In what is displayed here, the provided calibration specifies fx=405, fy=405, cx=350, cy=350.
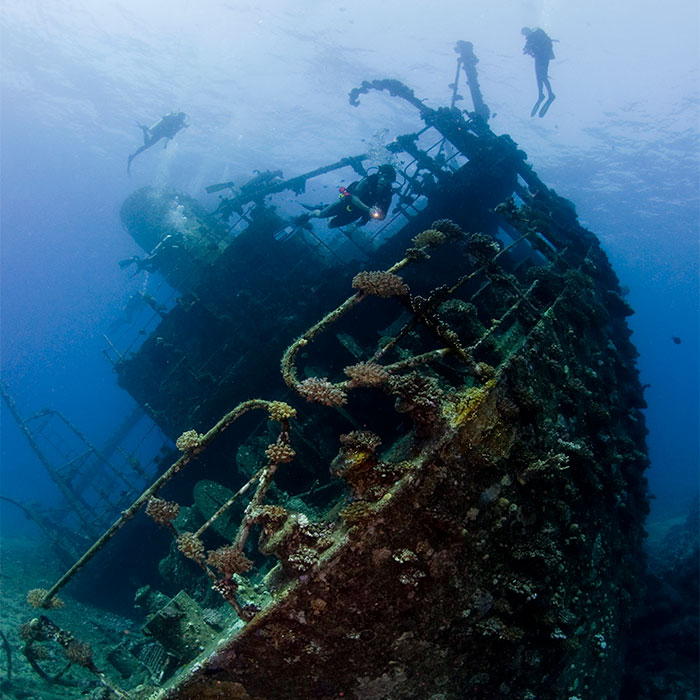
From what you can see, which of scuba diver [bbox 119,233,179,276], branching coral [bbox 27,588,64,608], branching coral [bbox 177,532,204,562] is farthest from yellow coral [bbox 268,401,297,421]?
scuba diver [bbox 119,233,179,276]

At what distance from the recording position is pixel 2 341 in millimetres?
156000

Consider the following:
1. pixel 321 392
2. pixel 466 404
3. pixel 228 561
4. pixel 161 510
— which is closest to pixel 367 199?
pixel 466 404

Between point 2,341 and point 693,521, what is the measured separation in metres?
204

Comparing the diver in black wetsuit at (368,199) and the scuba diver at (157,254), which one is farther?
the scuba diver at (157,254)

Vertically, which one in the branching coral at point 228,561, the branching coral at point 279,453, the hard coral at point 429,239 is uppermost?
the hard coral at point 429,239

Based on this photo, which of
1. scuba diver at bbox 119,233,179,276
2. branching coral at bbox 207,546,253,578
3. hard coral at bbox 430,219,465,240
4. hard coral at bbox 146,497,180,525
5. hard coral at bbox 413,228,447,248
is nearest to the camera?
branching coral at bbox 207,546,253,578

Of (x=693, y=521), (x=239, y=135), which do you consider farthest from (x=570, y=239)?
(x=239, y=135)

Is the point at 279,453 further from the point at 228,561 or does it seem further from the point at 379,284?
the point at 379,284

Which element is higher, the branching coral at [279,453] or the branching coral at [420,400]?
the branching coral at [420,400]

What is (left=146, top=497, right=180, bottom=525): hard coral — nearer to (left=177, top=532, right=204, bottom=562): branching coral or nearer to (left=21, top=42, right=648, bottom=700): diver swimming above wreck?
(left=21, top=42, right=648, bottom=700): diver swimming above wreck

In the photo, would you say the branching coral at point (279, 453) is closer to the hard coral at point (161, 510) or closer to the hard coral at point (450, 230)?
the hard coral at point (161, 510)

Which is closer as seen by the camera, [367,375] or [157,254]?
[367,375]

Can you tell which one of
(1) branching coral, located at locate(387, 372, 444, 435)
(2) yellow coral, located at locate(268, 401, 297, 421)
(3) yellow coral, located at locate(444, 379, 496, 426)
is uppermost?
(3) yellow coral, located at locate(444, 379, 496, 426)

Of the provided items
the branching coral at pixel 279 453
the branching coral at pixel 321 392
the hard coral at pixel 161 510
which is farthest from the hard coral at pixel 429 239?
the hard coral at pixel 161 510
